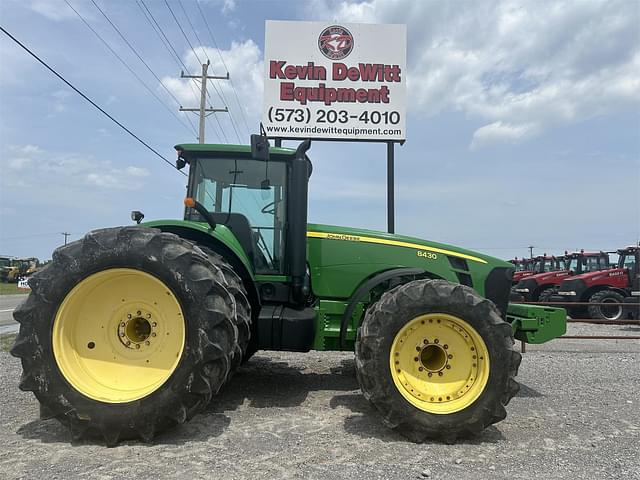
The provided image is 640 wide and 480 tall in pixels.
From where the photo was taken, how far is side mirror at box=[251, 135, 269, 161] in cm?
425

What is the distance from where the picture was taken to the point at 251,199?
4805 millimetres

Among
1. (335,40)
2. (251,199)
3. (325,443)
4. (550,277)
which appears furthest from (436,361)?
(550,277)

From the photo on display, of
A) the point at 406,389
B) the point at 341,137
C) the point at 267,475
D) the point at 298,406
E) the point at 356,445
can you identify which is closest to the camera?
the point at 267,475

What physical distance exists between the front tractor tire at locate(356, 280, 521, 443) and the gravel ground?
0.66 feet

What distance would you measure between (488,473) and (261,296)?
2.47 m

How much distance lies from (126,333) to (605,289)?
14.5 m

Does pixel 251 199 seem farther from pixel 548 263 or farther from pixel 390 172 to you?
pixel 548 263

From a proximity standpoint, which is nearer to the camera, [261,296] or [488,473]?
[488,473]

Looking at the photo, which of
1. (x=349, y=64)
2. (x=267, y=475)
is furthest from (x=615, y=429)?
(x=349, y=64)

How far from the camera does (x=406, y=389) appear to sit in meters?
3.81

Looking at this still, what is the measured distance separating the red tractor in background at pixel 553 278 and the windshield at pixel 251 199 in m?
14.0

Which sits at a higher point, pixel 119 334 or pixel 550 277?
pixel 550 277

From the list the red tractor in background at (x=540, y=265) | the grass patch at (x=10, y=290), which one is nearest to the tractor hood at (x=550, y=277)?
the red tractor in background at (x=540, y=265)

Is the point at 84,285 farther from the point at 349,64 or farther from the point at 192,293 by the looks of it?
the point at 349,64
